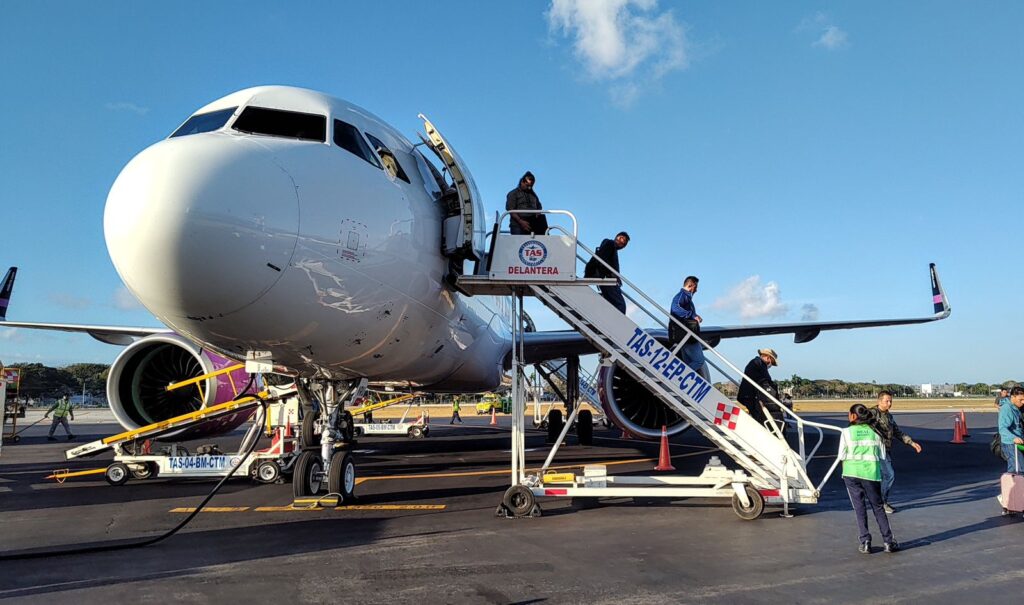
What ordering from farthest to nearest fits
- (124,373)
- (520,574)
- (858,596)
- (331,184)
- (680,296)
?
(124,373), (680,296), (331,184), (520,574), (858,596)

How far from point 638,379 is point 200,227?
501cm

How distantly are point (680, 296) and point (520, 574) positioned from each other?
509 centimetres

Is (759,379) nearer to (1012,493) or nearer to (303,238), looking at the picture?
(1012,493)

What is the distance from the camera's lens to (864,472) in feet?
18.5

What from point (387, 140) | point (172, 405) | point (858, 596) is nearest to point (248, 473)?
point (172, 405)

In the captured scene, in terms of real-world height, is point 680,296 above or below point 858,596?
above

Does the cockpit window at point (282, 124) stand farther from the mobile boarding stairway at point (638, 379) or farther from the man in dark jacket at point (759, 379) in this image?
the man in dark jacket at point (759, 379)

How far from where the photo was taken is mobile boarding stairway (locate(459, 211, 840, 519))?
7.24m

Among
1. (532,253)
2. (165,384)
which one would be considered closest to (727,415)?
(532,253)

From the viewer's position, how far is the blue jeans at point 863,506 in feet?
18.1

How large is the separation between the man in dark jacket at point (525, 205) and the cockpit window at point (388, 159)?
179cm

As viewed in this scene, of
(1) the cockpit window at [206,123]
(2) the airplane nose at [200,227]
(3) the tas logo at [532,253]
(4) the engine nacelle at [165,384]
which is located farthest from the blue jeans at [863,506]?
(4) the engine nacelle at [165,384]

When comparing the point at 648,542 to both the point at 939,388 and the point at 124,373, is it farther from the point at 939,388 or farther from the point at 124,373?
the point at 939,388

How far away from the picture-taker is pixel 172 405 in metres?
12.0
